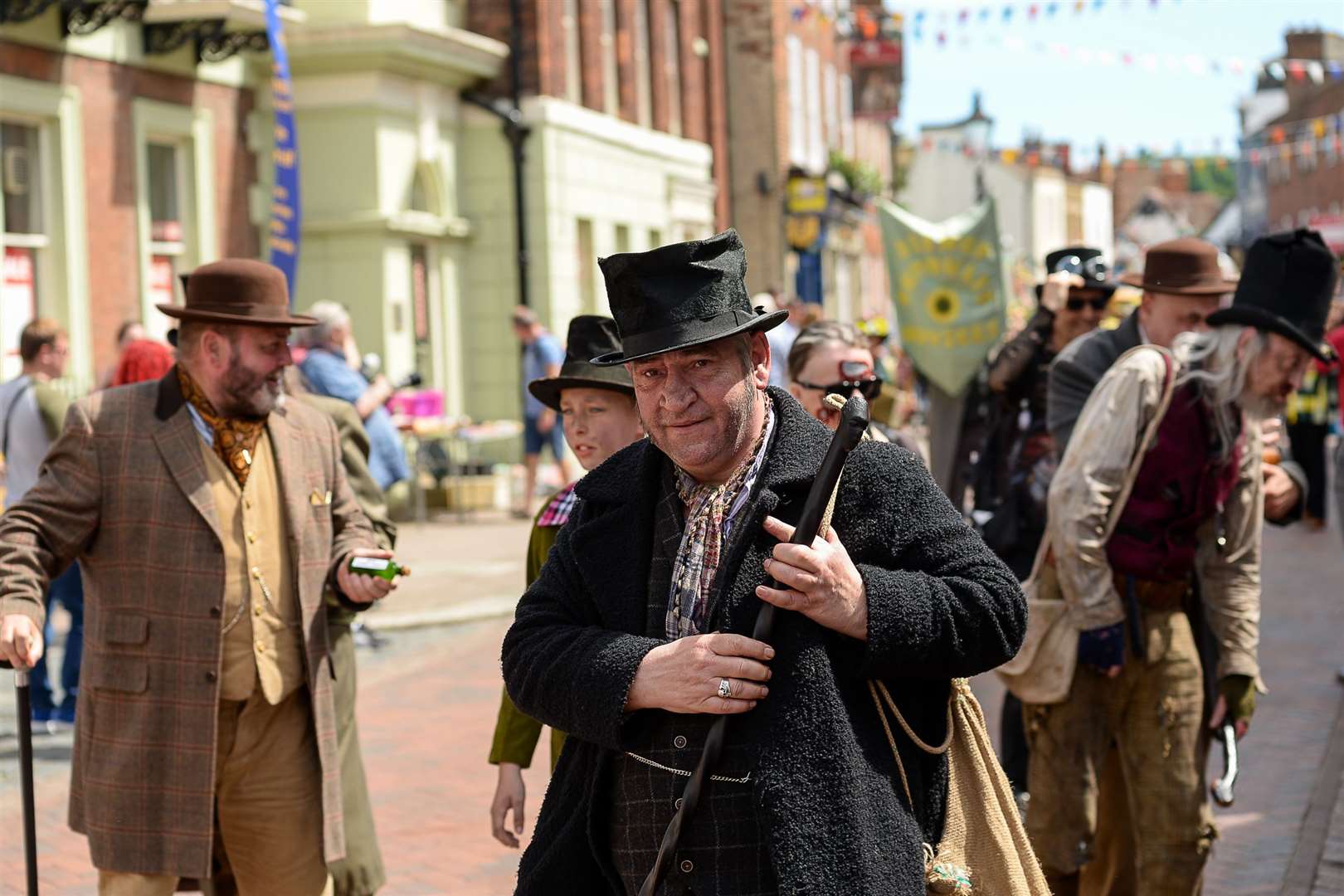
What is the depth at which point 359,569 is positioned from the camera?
4.93 meters

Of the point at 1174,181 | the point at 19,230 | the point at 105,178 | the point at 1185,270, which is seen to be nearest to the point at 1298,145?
the point at 105,178

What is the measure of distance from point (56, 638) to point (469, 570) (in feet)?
13.4

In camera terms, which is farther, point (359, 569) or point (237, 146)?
point (237, 146)

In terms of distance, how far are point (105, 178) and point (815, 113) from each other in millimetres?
24276

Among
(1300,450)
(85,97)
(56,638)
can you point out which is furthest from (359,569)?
(1300,450)

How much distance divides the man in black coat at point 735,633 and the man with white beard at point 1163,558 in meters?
2.03

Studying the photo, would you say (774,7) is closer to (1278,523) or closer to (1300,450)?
(1300,450)

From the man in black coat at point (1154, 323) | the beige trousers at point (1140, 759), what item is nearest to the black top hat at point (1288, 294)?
the man in black coat at point (1154, 323)

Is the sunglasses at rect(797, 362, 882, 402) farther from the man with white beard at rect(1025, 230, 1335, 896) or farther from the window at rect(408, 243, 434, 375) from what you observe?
the window at rect(408, 243, 434, 375)

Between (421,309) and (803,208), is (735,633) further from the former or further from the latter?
(803,208)

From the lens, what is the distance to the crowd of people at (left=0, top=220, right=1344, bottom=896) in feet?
9.92

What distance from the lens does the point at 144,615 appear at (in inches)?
188

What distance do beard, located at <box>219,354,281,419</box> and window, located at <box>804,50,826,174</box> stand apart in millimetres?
34753

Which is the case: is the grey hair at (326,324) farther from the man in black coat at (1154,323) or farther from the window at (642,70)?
the window at (642,70)
